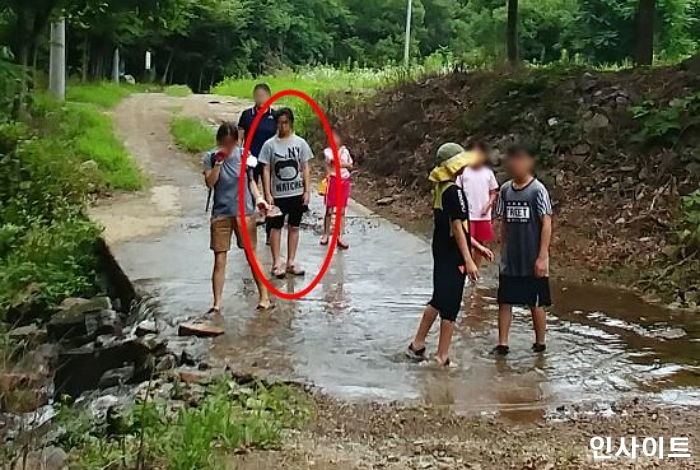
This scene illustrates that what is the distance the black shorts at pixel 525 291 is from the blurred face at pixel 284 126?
2.83 metres

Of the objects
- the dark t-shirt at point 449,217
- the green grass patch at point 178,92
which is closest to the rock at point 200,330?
the dark t-shirt at point 449,217

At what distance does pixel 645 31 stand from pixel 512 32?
117 inches

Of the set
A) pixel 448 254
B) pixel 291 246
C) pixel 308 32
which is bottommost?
pixel 291 246

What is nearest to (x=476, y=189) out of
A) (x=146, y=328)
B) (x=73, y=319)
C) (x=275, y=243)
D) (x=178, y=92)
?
(x=275, y=243)

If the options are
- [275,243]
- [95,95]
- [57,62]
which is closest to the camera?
[275,243]

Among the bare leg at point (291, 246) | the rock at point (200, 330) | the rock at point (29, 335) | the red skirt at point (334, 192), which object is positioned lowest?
the rock at point (29, 335)

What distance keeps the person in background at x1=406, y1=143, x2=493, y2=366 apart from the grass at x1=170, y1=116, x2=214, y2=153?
492 inches

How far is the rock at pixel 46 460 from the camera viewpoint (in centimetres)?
502

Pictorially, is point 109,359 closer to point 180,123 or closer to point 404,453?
point 404,453

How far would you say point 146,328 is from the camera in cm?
822

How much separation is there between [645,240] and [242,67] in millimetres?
43024

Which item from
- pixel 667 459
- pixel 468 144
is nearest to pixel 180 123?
pixel 468 144

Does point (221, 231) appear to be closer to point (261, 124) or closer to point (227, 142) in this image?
point (227, 142)

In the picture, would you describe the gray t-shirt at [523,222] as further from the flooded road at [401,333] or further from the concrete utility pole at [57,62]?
the concrete utility pole at [57,62]
